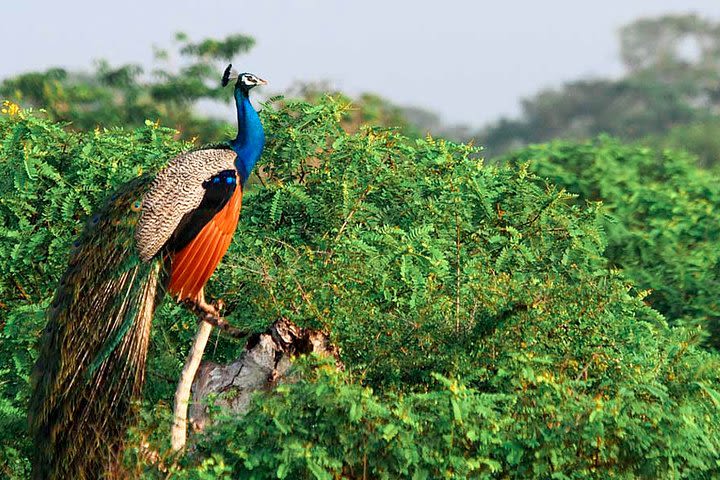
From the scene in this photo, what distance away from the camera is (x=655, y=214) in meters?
8.95

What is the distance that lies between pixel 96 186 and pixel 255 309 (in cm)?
176

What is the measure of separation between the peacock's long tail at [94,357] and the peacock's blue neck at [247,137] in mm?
722

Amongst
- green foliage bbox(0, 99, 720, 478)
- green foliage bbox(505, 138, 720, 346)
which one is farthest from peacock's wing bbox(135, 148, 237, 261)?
green foliage bbox(505, 138, 720, 346)

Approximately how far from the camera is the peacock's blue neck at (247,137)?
5812 millimetres

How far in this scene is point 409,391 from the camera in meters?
4.73

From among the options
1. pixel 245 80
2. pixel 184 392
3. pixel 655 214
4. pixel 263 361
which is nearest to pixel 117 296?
pixel 184 392

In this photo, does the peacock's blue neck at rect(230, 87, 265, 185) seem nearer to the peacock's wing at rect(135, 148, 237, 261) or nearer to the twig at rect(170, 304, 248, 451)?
the peacock's wing at rect(135, 148, 237, 261)

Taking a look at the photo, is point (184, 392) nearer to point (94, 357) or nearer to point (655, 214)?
point (94, 357)

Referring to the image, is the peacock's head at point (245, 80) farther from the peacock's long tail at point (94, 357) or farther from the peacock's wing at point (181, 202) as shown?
the peacock's long tail at point (94, 357)

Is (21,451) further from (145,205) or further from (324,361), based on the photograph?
(324,361)

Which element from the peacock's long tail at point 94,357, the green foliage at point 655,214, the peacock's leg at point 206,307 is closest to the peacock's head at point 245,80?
the peacock's long tail at point 94,357

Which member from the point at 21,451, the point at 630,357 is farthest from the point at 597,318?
the point at 21,451

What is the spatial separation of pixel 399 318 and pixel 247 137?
4.63 ft

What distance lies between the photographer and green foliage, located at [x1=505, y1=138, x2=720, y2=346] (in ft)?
25.7
